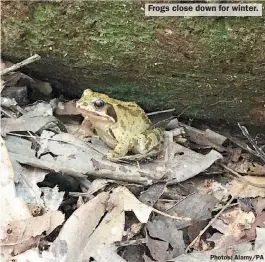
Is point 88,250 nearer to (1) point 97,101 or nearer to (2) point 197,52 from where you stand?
(1) point 97,101

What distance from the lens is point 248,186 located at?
3811mm

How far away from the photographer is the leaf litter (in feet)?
11.0

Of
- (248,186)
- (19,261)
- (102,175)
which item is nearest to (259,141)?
(248,186)

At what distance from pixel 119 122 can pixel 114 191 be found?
0.62m

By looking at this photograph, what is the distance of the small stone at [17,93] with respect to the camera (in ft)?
13.4

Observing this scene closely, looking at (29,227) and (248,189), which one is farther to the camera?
(248,189)

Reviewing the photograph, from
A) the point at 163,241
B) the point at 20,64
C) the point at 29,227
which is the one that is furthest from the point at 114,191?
the point at 20,64

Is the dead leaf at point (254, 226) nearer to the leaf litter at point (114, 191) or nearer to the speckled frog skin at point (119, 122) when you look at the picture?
the leaf litter at point (114, 191)

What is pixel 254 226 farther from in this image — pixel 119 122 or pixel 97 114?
pixel 97 114

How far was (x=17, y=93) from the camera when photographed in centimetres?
411

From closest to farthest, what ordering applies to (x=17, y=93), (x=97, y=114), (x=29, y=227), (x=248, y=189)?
(x=29, y=227) → (x=248, y=189) → (x=97, y=114) → (x=17, y=93)

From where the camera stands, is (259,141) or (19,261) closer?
(19,261)

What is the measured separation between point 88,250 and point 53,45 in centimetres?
141

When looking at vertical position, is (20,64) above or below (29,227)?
above
